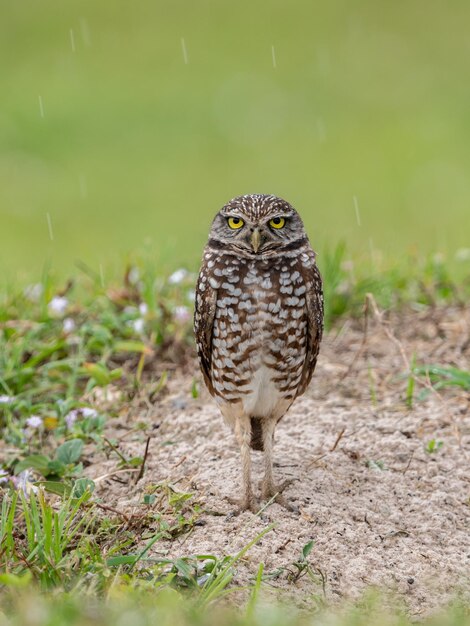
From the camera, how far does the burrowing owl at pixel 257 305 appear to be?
14.9ft

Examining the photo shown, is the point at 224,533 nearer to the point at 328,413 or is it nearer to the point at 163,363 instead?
the point at 328,413

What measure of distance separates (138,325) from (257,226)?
203 cm

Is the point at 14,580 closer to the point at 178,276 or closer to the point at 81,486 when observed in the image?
the point at 81,486

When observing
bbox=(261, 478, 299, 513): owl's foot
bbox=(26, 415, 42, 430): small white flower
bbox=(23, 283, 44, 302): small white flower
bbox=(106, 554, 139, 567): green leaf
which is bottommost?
bbox=(261, 478, 299, 513): owl's foot

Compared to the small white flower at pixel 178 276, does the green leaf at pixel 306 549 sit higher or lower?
lower

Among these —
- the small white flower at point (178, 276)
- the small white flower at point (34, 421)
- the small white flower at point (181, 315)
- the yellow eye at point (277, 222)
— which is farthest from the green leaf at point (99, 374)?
the yellow eye at point (277, 222)

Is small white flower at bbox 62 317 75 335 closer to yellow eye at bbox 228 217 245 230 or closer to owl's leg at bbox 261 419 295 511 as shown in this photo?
owl's leg at bbox 261 419 295 511

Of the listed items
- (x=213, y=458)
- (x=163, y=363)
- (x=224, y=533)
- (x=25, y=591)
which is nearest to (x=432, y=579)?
(x=224, y=533)

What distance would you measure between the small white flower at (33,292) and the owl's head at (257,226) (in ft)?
8.96

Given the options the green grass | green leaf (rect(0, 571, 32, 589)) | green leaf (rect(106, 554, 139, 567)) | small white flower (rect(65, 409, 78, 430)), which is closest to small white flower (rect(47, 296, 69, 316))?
the green grass

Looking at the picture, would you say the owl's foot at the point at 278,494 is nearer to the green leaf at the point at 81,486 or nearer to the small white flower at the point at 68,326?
the green leaf at the point at 81,486

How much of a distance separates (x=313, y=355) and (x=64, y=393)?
1.86 m

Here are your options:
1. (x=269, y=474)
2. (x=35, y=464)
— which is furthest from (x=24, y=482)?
(x=269, y=474)

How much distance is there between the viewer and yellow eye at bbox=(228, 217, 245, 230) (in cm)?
453
